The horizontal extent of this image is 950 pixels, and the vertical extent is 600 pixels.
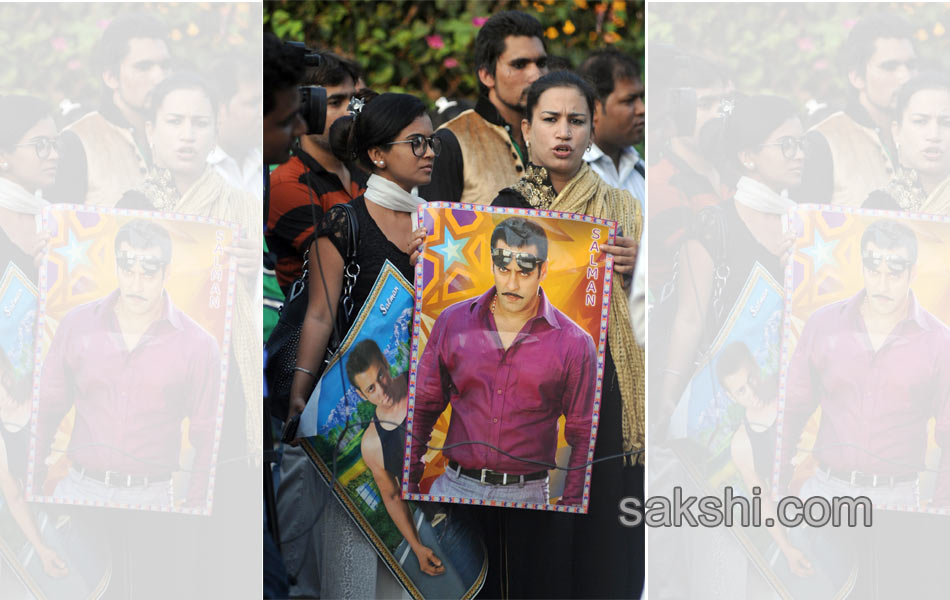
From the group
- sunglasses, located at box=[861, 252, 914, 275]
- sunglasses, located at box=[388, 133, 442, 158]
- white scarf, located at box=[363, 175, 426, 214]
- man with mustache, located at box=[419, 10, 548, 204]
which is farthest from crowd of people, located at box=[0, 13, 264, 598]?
sunglasses, located at box=[861, 252, 914, 275]

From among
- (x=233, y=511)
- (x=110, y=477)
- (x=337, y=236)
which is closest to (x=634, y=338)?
(x=337, y=236)

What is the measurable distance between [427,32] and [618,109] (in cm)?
158

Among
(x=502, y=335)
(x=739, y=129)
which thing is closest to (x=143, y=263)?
(x=502, y=335)

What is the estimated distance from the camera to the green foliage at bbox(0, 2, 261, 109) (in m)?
3.23

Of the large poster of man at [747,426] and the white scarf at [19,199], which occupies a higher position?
the white scarf at [19,199]

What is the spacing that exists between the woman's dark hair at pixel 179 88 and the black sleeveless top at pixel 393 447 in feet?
3.38

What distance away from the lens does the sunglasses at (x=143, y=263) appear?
3.31 m

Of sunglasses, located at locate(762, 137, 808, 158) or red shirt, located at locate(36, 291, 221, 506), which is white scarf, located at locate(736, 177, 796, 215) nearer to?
sunglasses, located at locate(762, 137, 808, 158)

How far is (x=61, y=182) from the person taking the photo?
3.32 meters

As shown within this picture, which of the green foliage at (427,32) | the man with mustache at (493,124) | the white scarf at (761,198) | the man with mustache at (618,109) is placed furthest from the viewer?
the green foliage at (427,32)

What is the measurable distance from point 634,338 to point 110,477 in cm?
156

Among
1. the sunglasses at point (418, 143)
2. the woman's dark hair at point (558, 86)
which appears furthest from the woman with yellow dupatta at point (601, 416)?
the sunglasses at point (418, 143)

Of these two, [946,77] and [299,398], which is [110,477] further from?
[946,77]

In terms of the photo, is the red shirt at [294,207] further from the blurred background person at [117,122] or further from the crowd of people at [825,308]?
the crowd of people at [825,308]
